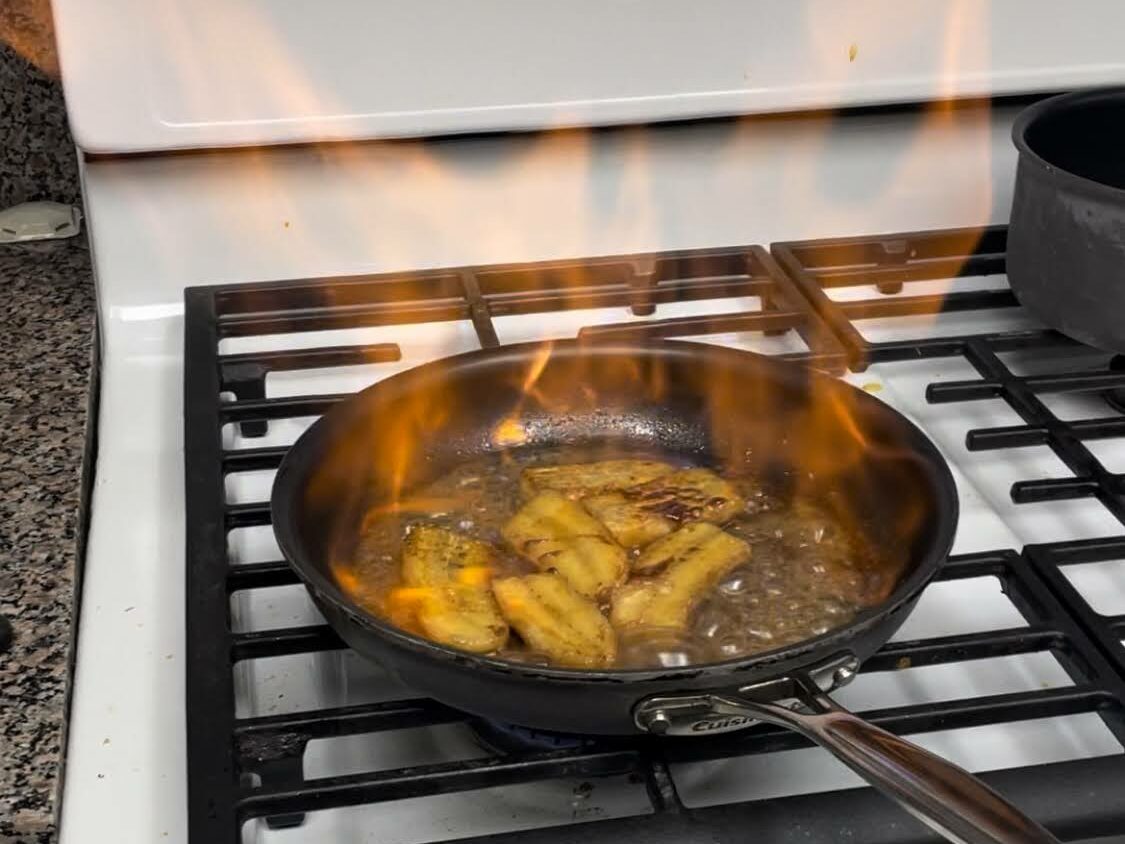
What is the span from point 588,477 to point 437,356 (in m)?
0.23

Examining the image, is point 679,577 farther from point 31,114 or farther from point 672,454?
point 31,114

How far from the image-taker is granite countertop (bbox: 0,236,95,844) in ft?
1.84

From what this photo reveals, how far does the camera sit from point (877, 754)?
1.58 feet

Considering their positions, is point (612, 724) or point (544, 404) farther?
point (544, 404)

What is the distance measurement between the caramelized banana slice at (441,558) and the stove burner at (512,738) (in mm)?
68

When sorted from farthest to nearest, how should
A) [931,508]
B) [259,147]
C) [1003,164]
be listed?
1. [1003,164]
2. [259,147]
3. [931,508]

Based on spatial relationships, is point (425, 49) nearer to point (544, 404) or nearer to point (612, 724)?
point (544, 404)

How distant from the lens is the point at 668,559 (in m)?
0.66

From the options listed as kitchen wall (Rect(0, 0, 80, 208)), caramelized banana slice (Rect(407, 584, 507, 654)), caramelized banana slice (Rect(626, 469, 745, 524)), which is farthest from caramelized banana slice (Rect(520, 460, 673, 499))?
kitchen wall (Rect(0, 0, 80, 208))

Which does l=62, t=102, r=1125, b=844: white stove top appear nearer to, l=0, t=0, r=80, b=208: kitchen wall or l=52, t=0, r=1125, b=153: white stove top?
l=52, t=0, r=1125, b=153: white stove top

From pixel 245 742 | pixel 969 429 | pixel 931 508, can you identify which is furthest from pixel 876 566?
pixel 245 742

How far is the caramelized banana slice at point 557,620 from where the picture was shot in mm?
586

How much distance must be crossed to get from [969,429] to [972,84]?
0.28 metres

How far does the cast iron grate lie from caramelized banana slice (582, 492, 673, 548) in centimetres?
14
